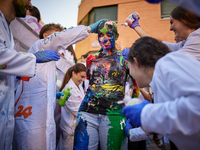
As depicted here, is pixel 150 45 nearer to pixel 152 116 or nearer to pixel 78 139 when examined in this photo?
pixel 152 116

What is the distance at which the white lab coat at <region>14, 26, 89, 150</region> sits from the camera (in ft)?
5.49

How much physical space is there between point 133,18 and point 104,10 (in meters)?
7.98

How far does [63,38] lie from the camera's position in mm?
1854

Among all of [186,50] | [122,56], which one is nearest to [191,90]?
[186,50]

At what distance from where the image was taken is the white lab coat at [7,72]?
4.14 feet

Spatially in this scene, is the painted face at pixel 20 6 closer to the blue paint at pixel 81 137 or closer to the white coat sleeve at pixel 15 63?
the white coat sleeve at pixel 15 63

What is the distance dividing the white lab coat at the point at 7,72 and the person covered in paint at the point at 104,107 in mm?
648

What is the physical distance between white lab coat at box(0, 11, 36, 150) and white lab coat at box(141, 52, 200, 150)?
1129 millimetres

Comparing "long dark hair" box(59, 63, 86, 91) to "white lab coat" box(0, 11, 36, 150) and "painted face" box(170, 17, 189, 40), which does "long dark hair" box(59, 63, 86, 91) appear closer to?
"white lab coat" box(0, 11, 36, 150)

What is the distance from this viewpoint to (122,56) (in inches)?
69.5

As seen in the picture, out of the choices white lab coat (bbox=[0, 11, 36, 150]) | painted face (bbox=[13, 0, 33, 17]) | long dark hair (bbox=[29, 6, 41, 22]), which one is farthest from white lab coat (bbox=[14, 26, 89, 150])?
long dark hair (bbox=[29, 6, 41, 22])

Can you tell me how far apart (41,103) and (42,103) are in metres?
0.01

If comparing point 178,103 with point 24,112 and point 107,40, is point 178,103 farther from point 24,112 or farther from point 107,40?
point 24,112

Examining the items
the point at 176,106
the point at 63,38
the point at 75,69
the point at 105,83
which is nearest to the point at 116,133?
the point at 105,83
